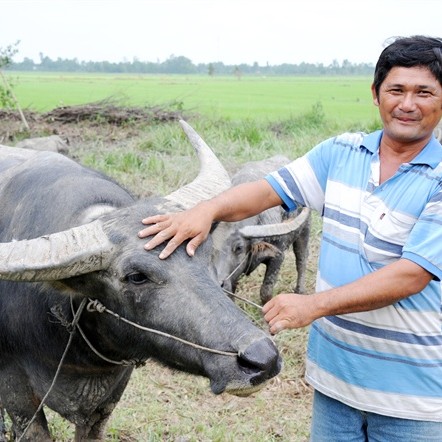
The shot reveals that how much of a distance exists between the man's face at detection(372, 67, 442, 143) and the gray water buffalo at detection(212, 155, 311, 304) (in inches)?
103

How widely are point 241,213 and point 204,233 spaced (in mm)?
229

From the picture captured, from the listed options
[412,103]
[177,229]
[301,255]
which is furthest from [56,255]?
[301,255]

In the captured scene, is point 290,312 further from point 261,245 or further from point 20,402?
point 261,245

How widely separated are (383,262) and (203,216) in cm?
62

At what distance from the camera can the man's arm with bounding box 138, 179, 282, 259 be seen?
2.23 m

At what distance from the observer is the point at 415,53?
2.06 metres

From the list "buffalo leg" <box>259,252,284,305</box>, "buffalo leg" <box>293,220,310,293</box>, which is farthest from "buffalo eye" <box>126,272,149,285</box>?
"buffalo leg" <box>293,220,310,293</box>

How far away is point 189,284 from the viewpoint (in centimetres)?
217

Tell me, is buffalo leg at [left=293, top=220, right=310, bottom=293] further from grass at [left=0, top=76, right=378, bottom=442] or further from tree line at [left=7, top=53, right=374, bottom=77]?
tree line at [left=7, top=53, right=374, bottom=77]

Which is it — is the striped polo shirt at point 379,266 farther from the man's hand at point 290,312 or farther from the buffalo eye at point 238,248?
the buffalo eye at point 238,248

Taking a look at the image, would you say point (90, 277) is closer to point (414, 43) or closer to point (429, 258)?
point (429, 258)

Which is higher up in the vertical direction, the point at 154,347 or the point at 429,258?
the point at 429,258

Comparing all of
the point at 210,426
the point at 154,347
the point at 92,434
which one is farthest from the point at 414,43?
the point at 210,426

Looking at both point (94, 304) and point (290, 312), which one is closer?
point (290, 312)
